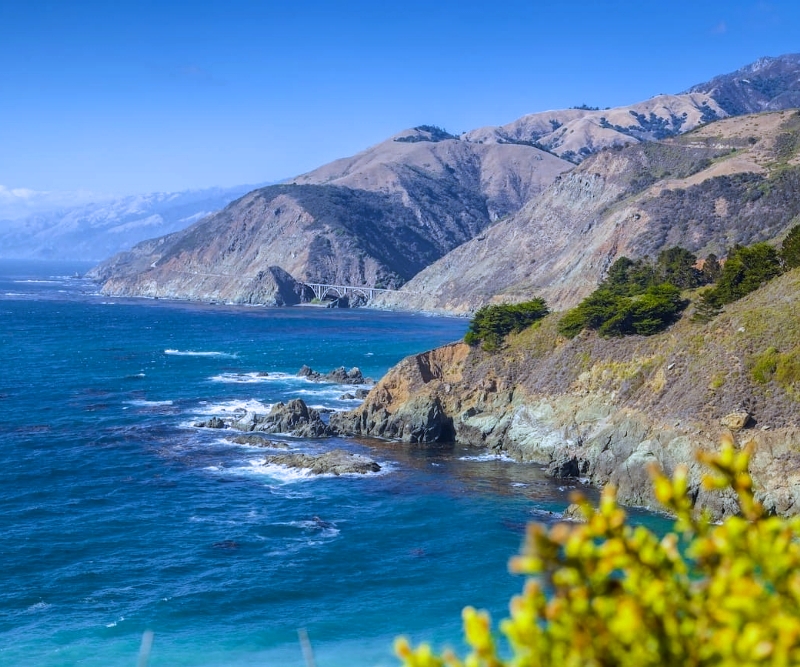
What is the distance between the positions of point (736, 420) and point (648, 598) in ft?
133

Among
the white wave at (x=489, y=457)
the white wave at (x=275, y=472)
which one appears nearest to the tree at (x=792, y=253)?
the white wave at (x=489, y=457)

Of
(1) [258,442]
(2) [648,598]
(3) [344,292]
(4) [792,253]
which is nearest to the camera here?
(2) [648,598]

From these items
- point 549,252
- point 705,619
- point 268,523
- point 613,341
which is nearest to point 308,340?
point 549,252

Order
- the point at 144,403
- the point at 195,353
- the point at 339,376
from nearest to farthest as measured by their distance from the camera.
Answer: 1. the point at 144,403
2. the point at 339,376
3. the point at 195,353

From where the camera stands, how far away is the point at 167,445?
2295 inches

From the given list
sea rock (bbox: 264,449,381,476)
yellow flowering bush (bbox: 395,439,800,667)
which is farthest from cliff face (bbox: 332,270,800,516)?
yellow flowering bush (bbox: 395,439,800,667)

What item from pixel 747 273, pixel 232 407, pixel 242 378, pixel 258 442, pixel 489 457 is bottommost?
pixel 489 457

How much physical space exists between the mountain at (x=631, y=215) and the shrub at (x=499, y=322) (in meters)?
46.2

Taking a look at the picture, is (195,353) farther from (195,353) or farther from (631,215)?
(631,215)

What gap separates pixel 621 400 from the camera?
50.9 metres

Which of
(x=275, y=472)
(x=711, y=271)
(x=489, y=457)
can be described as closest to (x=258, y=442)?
(x=275, y=472)

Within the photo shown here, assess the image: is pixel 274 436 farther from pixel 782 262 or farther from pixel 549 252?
pixel 549 252

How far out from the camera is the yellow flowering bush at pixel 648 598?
559cm

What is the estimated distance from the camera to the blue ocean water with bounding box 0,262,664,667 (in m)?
31.2
